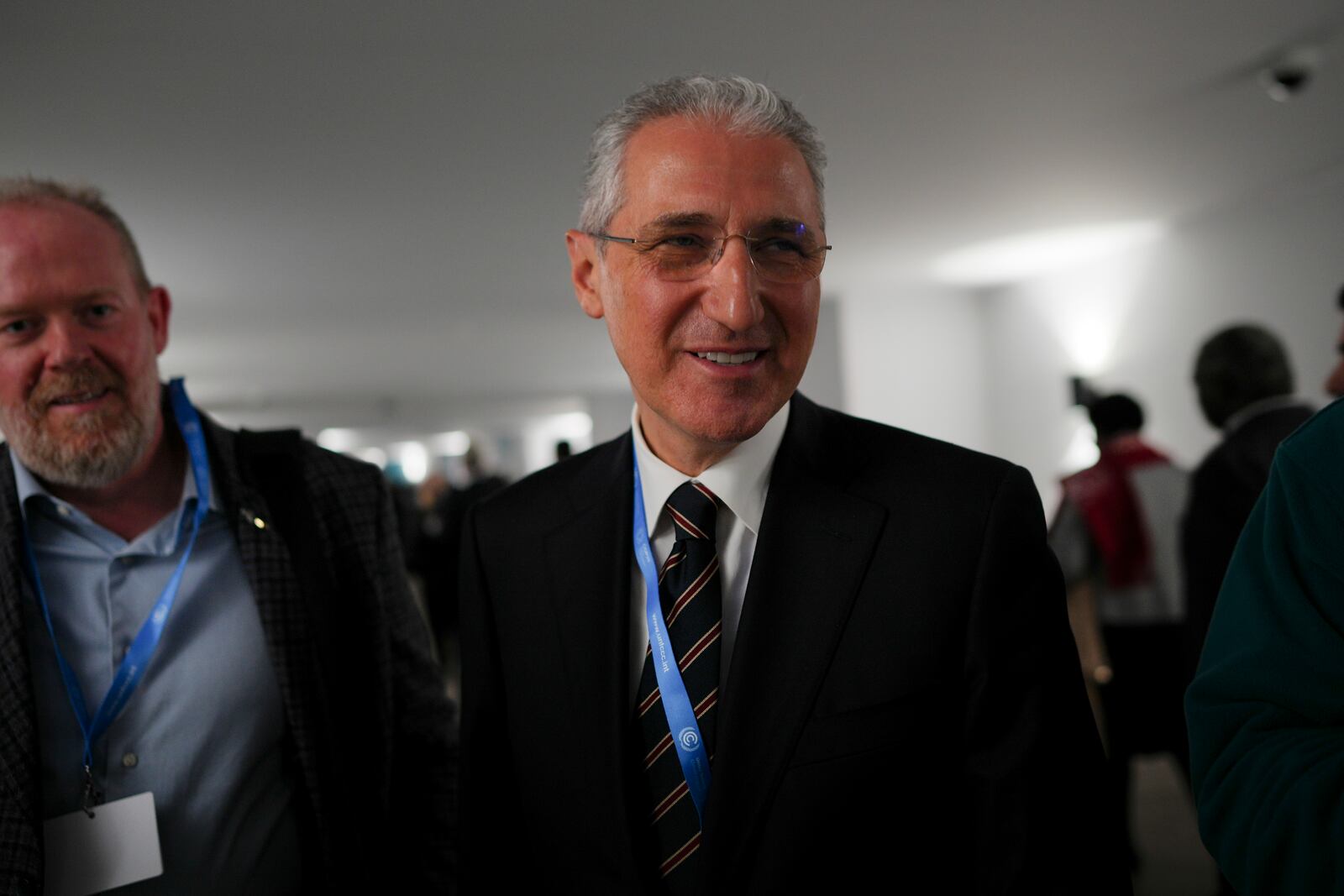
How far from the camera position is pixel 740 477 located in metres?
1.21

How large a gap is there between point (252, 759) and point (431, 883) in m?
0.43

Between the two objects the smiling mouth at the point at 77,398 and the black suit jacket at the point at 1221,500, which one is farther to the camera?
the black suit jacket at the point at 1221,500

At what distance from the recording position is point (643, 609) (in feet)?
4.13

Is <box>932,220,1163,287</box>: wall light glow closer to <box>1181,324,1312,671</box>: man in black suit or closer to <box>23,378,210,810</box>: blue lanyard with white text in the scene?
<box>1181,324,1312,671</box>: man in black suit

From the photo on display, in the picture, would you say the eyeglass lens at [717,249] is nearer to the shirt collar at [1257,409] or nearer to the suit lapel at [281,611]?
the suit lapel at [281,611]

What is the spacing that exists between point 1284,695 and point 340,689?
1.40 m

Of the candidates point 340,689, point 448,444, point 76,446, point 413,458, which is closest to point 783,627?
point 340,689

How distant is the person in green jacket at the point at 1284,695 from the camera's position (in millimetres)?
777

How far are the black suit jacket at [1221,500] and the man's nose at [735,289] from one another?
1854 millimetres

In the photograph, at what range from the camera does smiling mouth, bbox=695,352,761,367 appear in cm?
112

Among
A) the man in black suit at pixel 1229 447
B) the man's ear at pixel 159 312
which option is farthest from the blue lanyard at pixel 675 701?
the man in black suit at pixel 1229 447

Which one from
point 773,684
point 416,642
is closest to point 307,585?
point 416,642

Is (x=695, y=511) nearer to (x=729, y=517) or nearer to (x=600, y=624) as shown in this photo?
(x=729, y=517)

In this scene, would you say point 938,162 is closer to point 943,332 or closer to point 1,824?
point 943,332
